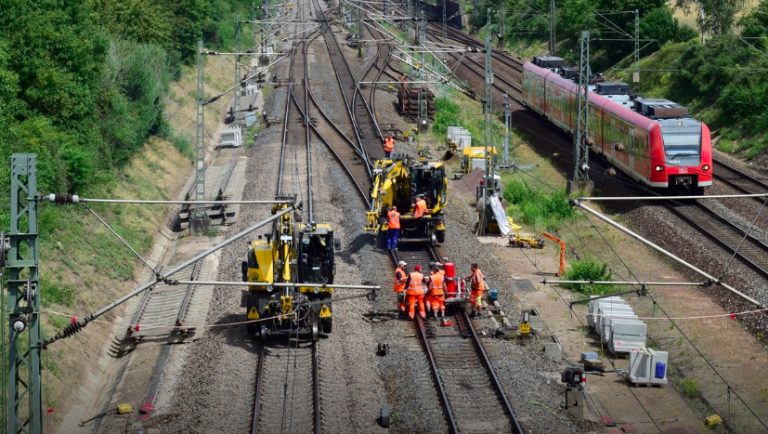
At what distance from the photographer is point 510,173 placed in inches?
1737

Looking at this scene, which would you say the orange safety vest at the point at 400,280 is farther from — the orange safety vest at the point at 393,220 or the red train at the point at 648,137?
the red train at the point at 648,137

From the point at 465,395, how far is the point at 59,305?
1045cm

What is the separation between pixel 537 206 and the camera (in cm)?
3797

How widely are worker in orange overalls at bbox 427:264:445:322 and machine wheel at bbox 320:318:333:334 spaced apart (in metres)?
2.61

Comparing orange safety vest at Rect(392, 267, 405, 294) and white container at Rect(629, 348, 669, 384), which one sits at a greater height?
orange safety vest at Rect(392, 267, 405, 294)

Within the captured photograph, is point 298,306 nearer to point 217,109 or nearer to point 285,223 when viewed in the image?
point 285,223

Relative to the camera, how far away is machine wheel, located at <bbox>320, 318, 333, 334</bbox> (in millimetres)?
24797

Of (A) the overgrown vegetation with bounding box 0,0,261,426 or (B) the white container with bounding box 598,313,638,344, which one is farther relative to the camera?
(A) the overgrown vegetation with bounding box 0,0,261,426

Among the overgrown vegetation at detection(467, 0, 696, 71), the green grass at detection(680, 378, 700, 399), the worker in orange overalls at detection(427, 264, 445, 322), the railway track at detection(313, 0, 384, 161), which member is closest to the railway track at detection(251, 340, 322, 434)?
the worker in orange overalls at detection(427, 264, 445, 322)

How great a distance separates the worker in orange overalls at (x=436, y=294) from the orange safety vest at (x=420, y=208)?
5374 millimetres

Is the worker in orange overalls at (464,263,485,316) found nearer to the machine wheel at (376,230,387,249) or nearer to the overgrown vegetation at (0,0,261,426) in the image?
the machine wheel at (376,230,387,249)

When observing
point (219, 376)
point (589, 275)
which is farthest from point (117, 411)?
point (589, 275)

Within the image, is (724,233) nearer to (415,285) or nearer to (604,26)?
(415,285)

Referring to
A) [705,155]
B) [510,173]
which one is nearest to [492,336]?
[705,155]
